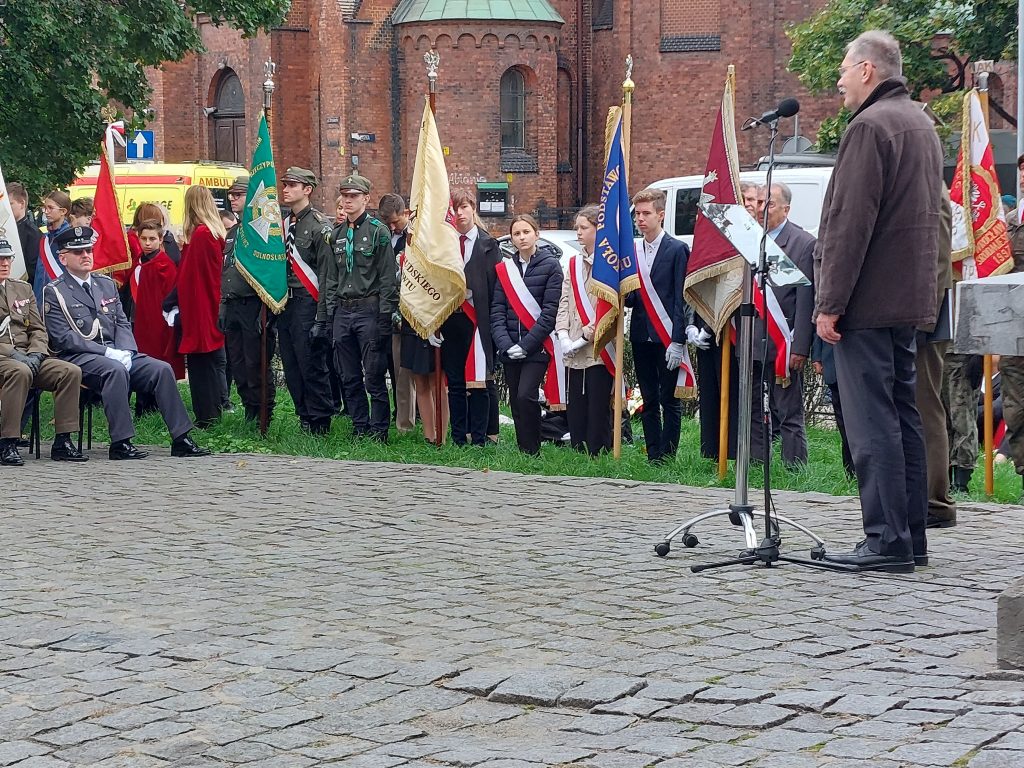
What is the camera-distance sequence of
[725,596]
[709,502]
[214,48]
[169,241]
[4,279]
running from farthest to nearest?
[214,48] → [169,241] → [4,279] → [709,502] → [725,596]

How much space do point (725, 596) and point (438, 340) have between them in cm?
609

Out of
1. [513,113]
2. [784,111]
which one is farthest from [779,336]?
[513,113]

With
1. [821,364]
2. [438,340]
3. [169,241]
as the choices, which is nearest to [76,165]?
[169,241]

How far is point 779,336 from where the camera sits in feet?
35.7

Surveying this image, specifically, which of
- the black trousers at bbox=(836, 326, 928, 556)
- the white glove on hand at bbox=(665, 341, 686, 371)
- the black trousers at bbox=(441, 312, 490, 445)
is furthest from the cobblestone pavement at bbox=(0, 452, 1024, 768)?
the black trousers at bbox=(441, 312, 490, 445)

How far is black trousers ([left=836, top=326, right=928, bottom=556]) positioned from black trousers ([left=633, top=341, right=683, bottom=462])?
4171 mm

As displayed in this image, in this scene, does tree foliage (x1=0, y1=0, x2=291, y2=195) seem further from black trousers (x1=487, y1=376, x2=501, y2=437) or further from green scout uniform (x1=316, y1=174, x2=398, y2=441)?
black trousers (x1=487, y1=376, x2=501, y2=437)

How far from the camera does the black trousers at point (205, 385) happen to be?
14.3 metres

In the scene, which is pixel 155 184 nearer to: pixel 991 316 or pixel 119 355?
pixel 119 355

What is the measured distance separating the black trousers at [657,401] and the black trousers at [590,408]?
37 cm

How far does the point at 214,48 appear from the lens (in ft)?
158

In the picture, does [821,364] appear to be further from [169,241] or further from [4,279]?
[169,241]

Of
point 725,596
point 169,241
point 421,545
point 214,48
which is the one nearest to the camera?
point 725,596

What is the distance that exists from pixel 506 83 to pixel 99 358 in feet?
113
